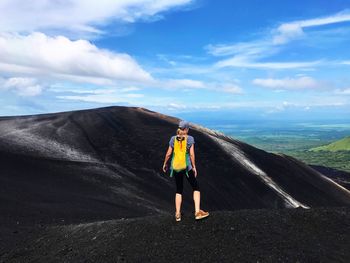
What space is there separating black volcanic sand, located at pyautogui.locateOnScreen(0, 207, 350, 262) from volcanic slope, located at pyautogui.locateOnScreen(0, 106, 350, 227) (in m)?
9.09

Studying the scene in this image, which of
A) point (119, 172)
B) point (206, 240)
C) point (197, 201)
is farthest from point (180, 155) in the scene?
point (119, 172)

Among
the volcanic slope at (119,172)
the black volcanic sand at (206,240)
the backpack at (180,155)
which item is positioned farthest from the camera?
A: the volcanic slope at (119,172)

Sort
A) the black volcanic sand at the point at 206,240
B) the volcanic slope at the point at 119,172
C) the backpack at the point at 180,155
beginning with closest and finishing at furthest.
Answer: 1. the black volcanic sand at the point at 206,240
2. the backpack at the point at 180,155
3. the volcanic slope at the point at 119,172

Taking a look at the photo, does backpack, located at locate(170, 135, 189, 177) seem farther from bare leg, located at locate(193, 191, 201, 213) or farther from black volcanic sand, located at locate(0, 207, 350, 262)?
black volcanic sand, located at locate(0, 207, 350, 262)

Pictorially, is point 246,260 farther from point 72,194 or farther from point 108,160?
point 108,160

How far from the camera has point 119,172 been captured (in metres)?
45.2

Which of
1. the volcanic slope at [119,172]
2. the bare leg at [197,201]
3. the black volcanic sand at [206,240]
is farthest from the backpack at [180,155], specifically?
the volcanic slope at [119,172]

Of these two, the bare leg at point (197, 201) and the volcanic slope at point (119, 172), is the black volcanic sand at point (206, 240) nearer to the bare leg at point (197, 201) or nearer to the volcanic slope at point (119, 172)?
the bare leg at point (197, 201)

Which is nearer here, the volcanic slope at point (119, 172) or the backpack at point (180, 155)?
the backpack at point (180, 155)

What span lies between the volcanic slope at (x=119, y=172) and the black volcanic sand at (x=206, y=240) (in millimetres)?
9091

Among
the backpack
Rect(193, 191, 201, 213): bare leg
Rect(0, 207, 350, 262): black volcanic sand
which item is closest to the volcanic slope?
Rect(0, 207, 350, 262): black volcanic sand

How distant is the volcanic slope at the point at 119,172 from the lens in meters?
31.4

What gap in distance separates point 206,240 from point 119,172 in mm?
30931

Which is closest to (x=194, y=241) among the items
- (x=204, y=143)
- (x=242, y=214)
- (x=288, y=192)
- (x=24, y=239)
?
(x=242, y=214)
